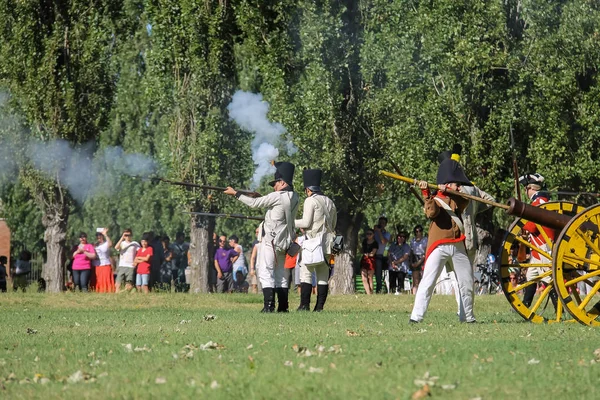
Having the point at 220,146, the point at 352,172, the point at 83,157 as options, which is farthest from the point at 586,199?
the point at 83,157

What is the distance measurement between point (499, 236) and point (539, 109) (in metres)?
5.57

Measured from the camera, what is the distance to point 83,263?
27766mm

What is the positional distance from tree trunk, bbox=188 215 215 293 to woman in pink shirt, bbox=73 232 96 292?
3496mm

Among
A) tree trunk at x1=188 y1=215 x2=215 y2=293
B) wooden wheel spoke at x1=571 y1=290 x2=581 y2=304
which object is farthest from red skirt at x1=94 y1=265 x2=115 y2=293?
wooden wheel spoke at x1=571 y1=290 x2=581 y2=304

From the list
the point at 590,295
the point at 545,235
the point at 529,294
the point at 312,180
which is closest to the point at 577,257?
the point at 590,295

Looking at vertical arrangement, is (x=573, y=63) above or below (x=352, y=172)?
above

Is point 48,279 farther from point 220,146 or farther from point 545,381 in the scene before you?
point 545,381

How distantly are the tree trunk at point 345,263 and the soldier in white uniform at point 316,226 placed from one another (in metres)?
13.5

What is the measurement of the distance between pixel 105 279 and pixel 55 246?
211 inches

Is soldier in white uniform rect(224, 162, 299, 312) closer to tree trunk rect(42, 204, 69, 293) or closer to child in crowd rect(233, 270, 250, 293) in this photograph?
child in crowd rect(233, 270, 250, 293)

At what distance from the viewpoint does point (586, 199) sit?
103 ft

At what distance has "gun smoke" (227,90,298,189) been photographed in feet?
108

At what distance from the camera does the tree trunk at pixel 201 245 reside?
30.9 m

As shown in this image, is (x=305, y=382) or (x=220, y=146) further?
(x=220, y=146)
